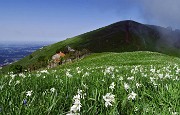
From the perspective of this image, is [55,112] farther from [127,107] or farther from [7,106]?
[127,107]

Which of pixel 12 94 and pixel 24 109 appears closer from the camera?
pixel 24 109

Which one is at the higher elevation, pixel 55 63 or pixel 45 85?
pixel 45 85

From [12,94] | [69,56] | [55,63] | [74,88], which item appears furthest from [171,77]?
[69,56]

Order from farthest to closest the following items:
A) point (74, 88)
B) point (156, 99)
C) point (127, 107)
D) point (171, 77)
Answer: point (171, 77) → point (74, 88) → point (156, 99) → point (127, 107)

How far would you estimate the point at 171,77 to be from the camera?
767 centimetres

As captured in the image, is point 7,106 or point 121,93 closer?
point 7,106

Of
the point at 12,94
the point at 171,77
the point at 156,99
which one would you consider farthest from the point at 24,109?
the point at 171,77

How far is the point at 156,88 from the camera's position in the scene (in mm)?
6926

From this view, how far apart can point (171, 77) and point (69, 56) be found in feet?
526

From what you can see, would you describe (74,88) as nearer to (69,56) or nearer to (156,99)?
(156,99)

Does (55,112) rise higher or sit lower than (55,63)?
higher

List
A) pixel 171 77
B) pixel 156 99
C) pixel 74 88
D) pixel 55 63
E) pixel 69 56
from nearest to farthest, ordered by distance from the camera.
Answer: pixel 156 99 → pixel 74 88 → pixel 171 77 → pixel 55 63 → pixel 69 56

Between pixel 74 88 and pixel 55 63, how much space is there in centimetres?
14625

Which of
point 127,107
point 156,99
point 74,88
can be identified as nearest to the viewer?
point 127,107
